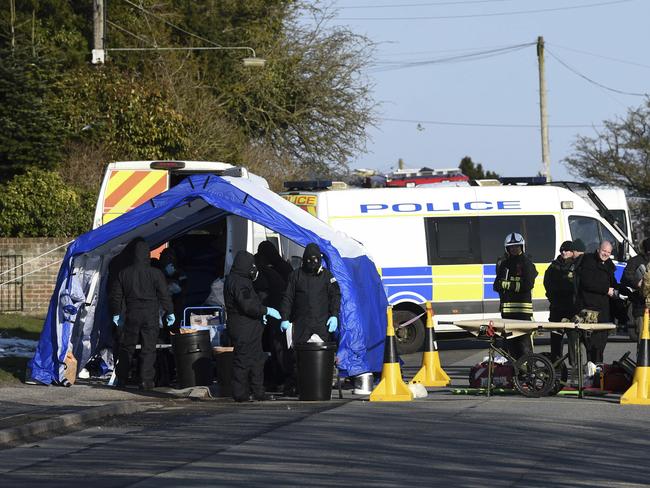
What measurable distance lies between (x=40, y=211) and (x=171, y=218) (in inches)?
412

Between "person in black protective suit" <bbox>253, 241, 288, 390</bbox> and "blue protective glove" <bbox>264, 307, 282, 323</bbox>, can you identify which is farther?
"person in black protective suit" <bbox>253, 241, 288, 390</bbox>

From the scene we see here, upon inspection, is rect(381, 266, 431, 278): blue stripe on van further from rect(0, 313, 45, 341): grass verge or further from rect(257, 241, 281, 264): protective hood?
rect(0, 313, 45, 341): grass verge

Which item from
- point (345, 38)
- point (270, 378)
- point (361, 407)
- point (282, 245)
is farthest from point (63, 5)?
point (361, 407)

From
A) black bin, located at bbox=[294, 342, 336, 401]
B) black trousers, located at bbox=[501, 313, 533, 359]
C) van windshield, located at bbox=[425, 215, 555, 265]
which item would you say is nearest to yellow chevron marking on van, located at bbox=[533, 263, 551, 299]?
van windshield, located at bbox=[425, 215, 555, 265]

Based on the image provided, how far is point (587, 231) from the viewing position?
78.0ft

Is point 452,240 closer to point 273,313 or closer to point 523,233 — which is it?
point 523,233

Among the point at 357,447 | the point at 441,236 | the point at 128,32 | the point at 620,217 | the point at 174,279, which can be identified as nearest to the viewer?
the point at 357,447

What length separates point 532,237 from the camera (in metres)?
23.4

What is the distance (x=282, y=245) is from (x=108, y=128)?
12182 mm

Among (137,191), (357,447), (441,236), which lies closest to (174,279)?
(137,191)

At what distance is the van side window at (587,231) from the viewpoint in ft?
77.5

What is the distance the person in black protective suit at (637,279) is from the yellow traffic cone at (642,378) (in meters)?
1.51

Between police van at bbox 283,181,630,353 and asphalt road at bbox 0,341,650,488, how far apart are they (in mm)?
7362

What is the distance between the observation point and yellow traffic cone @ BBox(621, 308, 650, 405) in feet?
48.8
